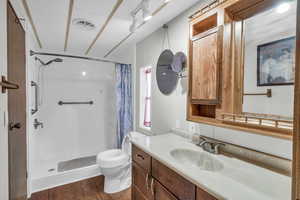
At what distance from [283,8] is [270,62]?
30 centimetres

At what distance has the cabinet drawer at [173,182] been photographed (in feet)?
2.68

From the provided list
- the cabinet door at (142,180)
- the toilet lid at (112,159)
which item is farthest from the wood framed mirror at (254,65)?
the toilet lid at (112,159)

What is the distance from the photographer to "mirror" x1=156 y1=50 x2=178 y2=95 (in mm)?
1722

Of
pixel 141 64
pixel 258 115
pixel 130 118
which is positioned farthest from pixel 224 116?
pixel 130 118

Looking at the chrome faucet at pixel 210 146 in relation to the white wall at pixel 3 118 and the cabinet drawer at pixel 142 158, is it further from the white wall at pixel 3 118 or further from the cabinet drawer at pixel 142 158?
the white wall at pixel 3 118

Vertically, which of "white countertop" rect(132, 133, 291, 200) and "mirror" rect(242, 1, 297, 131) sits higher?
"mirror" rect(242, 1, 297, 131)

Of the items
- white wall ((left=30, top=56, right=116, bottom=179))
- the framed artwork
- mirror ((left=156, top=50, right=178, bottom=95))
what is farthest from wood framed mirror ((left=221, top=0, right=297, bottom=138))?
white wall ((left=30, top=56, right=116, bottom=179))

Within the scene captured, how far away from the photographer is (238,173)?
0.84 m

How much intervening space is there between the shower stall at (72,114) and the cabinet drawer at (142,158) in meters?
1.31

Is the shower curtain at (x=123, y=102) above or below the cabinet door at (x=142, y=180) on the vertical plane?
above

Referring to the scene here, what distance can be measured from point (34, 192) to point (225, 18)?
2860 mm

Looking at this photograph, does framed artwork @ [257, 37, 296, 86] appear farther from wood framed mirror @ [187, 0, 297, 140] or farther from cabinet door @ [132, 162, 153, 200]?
cabinet door @ [132, 162, 153, 200]

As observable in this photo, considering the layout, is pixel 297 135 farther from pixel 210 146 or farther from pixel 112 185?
pixel 112 185

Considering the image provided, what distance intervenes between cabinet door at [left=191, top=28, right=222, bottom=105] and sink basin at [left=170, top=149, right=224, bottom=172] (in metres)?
0.41
